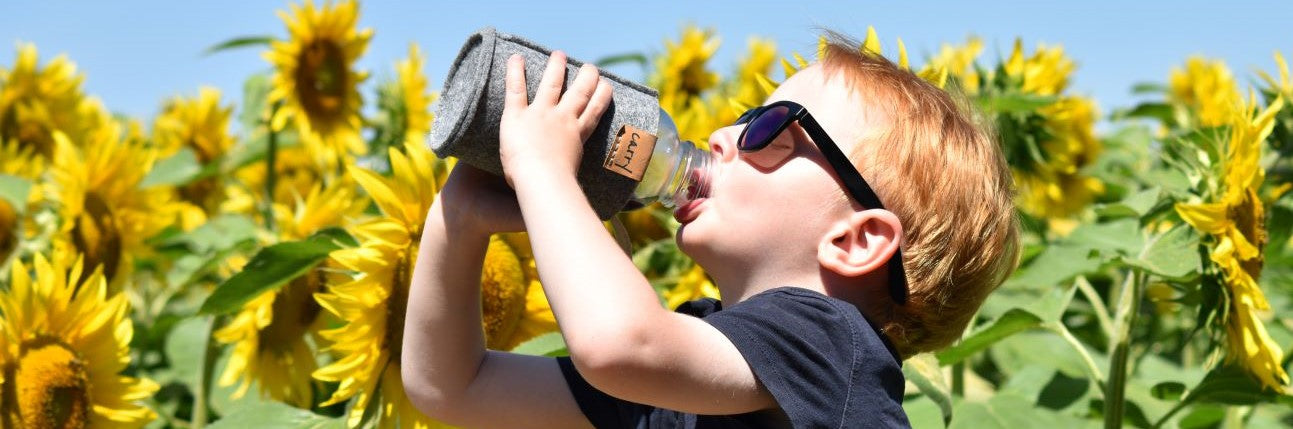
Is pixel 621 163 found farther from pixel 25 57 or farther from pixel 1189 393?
pixel 25 57

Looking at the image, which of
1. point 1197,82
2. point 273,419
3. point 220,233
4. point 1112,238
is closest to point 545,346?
point 273,419

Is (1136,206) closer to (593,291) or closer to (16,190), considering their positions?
(593,291)

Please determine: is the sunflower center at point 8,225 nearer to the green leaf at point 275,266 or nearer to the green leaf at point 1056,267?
the green leaf at point 275,266

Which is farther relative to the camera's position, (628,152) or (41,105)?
(41,105)

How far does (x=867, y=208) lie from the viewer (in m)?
1.45

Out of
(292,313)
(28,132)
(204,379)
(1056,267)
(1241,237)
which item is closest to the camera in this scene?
(1241,237)

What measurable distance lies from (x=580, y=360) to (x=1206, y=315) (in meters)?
1.19

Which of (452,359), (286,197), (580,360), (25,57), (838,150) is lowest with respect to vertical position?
(286,197)

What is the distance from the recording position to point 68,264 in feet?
8.57

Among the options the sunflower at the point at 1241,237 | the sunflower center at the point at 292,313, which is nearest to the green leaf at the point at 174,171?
the sunflower center at the point at 292,313

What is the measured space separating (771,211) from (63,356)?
1.28 m

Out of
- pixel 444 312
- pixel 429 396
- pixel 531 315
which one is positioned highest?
pixel 444 312

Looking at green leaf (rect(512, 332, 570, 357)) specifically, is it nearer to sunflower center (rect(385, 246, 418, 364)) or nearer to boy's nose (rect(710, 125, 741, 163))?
sunflower center (rect(385, 246, 418, 364))

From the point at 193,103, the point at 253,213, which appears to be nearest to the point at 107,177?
the point at 253,213
